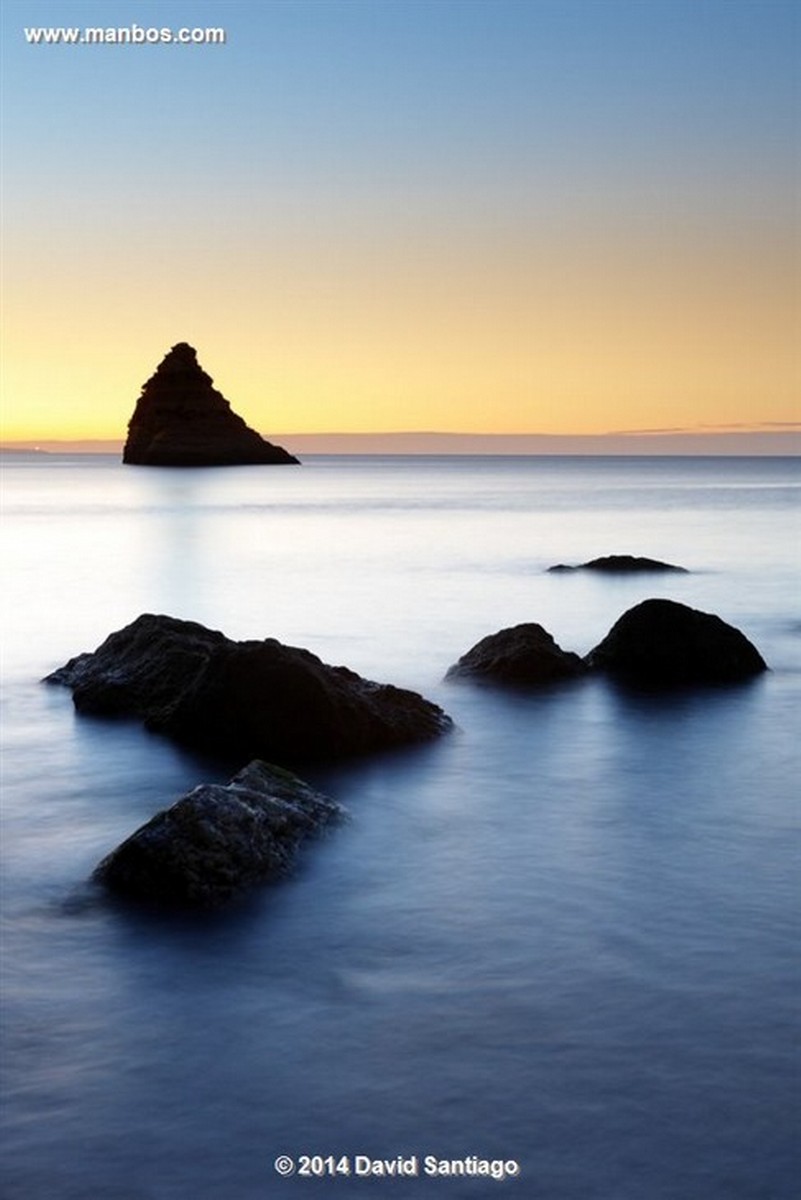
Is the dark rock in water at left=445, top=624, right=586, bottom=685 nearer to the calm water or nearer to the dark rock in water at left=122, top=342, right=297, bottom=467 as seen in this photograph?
the calm water

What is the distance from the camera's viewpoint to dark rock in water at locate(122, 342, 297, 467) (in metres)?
183

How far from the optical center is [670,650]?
19719 millimetres

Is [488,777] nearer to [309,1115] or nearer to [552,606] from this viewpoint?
[309,1115]

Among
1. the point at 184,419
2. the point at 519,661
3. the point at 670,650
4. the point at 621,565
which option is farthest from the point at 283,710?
the point at 184,419

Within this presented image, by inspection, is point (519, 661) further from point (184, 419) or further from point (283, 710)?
point (184, 419)

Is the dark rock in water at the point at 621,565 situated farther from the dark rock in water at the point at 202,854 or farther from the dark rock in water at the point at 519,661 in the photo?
the dark rock in water at the point at 202,854

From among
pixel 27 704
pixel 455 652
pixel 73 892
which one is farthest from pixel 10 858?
pixel 455 652

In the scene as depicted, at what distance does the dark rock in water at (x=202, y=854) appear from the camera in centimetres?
1051

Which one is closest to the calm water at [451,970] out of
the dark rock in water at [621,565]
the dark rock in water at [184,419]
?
the dark rock in water at [621,565]

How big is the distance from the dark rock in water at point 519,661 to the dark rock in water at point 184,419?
166 m

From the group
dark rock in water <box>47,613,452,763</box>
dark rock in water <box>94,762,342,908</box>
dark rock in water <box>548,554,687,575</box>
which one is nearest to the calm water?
dark rock in water <box>94,762,342,908</box>

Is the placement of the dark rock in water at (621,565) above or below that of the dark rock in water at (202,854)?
above

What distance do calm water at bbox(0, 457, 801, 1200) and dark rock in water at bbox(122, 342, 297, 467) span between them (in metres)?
165

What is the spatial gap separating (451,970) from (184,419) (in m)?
180
